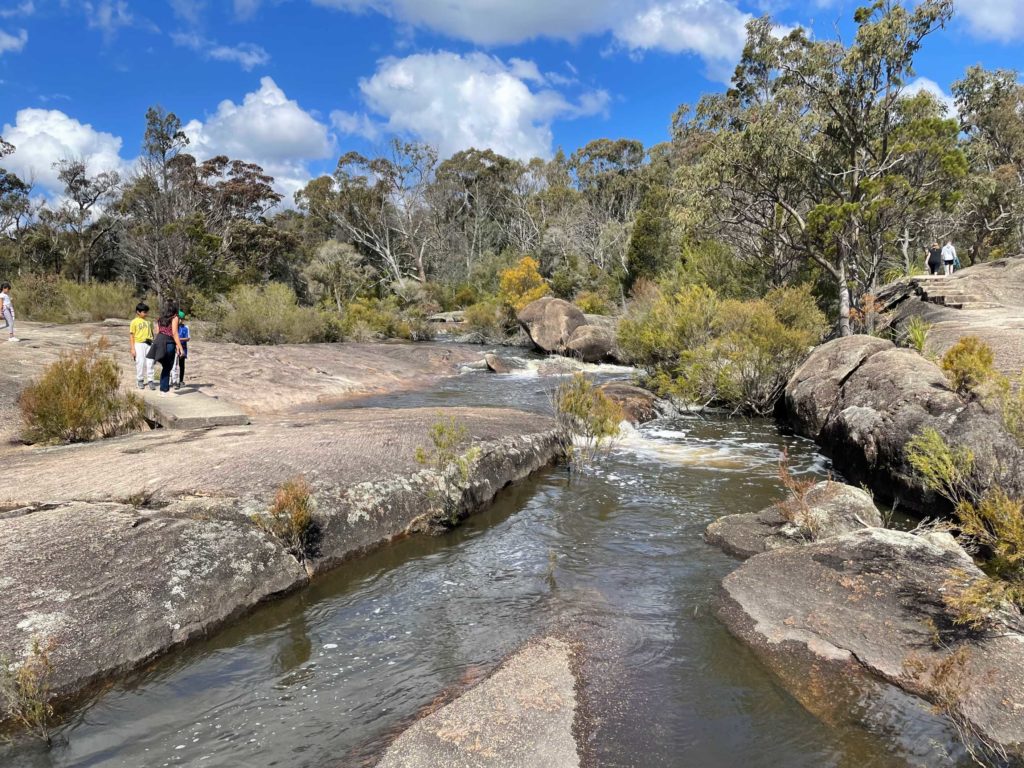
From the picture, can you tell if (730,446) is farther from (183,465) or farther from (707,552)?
(183,465)

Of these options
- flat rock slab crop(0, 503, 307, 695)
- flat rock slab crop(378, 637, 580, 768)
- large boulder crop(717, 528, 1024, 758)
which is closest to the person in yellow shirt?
flat rock slab crop(0, 503, 307, 695)

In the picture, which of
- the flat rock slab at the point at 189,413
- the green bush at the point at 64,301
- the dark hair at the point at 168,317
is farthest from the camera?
the green bush at the point at 64,301

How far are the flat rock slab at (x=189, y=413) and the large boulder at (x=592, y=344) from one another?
49.9ft

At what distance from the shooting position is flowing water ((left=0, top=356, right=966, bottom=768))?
11.0ft

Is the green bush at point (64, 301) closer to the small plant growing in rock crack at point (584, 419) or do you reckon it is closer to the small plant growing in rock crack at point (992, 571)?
the small plant growing in rock crack at point (584, 419)

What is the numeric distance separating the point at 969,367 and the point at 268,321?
21865 mm

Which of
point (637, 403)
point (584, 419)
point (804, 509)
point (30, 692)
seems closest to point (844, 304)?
point (637, 403)

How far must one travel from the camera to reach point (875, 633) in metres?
4.10

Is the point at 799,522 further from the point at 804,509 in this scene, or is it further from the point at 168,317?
the point at 168,317

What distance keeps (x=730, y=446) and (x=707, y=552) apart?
191 inches

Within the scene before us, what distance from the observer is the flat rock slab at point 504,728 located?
3121mm

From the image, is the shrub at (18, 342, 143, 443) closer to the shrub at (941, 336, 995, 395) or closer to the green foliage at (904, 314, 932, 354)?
the shrub at (941, 336, 995, 395)

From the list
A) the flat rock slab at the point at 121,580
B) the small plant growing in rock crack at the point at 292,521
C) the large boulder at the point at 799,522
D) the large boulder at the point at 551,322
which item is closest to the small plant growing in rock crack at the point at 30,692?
the flat rock slab at the point at 121,580

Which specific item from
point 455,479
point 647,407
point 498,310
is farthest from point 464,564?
point 498,310
